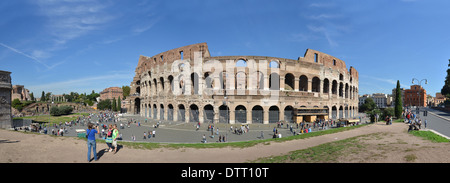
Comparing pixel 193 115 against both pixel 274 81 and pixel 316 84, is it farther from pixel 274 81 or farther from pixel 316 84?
pixel 316 84

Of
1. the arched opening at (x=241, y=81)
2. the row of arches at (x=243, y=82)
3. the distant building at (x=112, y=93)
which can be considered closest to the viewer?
the row of arches at (x=243, y=82)

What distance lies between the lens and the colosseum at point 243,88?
28328 mm

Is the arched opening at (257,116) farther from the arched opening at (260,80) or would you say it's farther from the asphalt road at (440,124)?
the asphalt road at (440,124)

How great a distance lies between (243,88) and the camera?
2927 cm

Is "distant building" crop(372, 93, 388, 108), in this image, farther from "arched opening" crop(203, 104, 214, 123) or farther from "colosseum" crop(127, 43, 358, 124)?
"arched opening" crop(203, 104, 214, 123)

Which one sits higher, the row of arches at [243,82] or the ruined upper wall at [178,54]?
the ruined upper wall at [178,54]

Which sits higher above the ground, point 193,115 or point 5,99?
point 5,99

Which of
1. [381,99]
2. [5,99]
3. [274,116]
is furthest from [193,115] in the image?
[381,99]

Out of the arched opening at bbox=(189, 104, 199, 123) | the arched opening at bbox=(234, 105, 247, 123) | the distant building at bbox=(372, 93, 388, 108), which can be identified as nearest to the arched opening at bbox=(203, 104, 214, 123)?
the arched opening at bbox=(189, 104, 199, 123)

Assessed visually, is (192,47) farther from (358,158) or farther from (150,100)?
(358,158)

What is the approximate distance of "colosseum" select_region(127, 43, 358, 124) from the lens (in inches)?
1115

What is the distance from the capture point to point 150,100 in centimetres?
3975

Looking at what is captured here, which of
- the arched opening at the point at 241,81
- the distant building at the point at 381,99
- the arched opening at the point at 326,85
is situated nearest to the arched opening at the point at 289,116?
the arched opening at the point at 241,81
